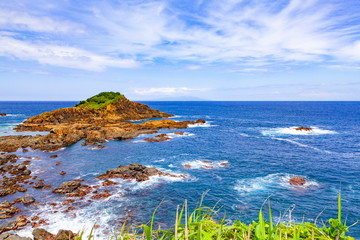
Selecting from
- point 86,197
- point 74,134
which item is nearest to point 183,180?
point 86,197

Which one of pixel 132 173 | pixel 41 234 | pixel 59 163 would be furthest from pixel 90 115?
pixel 41 234

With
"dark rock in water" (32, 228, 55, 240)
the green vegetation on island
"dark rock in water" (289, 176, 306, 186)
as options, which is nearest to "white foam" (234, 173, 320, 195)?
"dark rock in water" (289, 176, 306, 186)

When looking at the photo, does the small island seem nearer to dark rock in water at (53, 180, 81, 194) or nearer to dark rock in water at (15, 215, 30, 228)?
dark rock in water at (53, 180, 81, 194)

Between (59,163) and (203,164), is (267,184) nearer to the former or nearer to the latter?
(203,164)

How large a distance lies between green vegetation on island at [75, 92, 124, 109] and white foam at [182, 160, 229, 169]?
73357mm

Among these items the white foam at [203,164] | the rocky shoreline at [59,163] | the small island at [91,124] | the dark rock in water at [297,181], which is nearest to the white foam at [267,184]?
the dark rock in water at [297,181]

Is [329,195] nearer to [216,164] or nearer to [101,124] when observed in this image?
[216,164]

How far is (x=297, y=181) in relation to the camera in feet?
104

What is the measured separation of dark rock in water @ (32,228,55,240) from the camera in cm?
1900

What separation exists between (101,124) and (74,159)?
40377 mm

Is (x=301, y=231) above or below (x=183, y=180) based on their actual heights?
above

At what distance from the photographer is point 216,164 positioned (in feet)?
134

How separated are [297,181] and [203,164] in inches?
610

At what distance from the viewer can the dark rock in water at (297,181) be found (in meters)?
31.3
